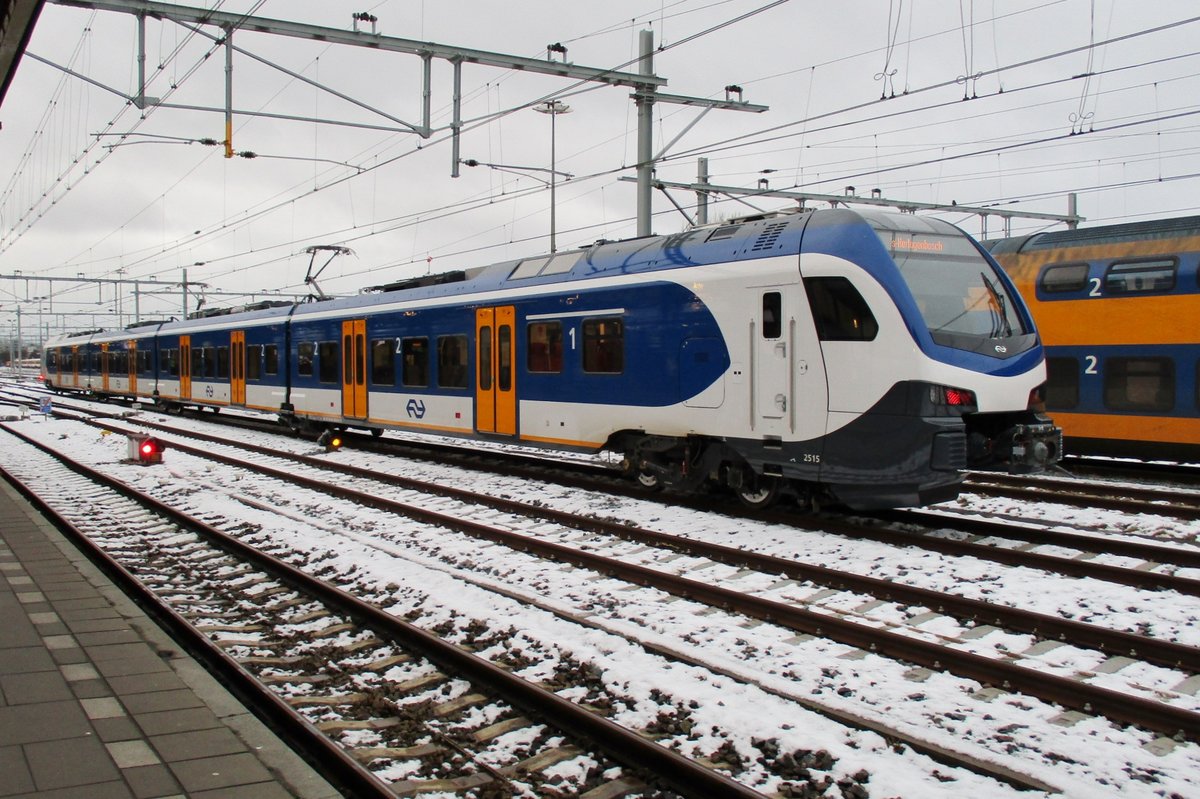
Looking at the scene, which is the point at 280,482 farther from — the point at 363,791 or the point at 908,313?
the point at 363,791

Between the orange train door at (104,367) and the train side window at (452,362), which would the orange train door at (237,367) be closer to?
the train side window at (452,362)

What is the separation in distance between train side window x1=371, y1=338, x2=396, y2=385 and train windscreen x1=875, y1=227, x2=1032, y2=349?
33.7ft

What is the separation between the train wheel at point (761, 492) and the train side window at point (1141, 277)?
7.40m

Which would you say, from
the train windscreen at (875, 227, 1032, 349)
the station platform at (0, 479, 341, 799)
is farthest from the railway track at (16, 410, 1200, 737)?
the station platform at (0, 479, 341, 799)

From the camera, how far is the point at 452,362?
49.4ft

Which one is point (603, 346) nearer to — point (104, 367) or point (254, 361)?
point (254, 361)

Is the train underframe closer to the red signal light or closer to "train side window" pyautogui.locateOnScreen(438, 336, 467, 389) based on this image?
"train side window" pyautogui.locateOnScreen(438, 336, 467, 389)

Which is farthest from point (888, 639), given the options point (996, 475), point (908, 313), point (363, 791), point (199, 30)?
point (199, 30)

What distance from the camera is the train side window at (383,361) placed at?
55.1 ft

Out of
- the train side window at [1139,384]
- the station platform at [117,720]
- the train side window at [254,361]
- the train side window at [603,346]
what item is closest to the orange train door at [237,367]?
the train side window at [254,361]

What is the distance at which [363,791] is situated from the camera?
3912mm

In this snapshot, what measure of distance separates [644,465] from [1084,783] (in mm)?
7860

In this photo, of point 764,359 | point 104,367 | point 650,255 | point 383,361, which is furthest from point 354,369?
point 104,367

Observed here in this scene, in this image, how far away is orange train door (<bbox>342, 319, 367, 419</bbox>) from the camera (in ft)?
58.2
